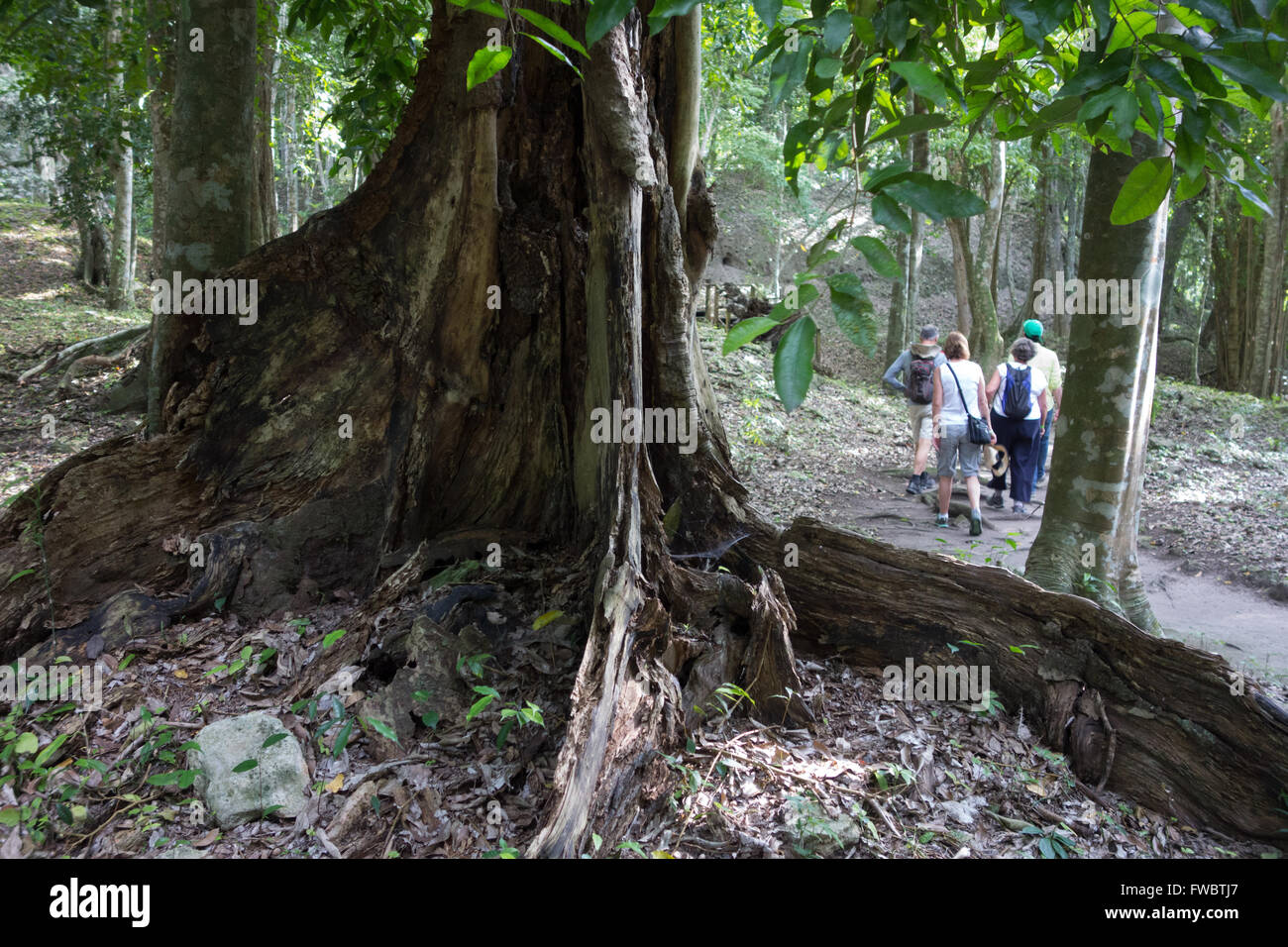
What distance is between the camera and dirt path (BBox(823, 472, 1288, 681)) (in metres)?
5.36

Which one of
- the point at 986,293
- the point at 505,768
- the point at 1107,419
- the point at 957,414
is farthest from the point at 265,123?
the point at 986,293

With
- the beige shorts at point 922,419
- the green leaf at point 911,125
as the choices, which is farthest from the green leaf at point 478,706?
the beige shorts at point 922,419

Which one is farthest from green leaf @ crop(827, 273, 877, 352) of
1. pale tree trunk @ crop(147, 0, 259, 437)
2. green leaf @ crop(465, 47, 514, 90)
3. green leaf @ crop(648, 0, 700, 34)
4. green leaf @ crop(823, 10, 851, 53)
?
pale tree trunk @ crop(147, 0, 259, 437)

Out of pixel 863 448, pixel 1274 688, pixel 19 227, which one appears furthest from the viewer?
pixel 19 227

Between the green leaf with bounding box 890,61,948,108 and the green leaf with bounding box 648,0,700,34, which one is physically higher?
the green leaf with bounding box 648,0,700,34

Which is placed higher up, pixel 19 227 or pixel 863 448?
pixel 19 227

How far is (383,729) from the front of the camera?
3084 millimetres

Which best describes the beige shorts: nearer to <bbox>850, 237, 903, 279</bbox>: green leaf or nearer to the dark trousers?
the dark trousers

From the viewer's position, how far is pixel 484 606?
372 centimetres

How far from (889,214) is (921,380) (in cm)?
765

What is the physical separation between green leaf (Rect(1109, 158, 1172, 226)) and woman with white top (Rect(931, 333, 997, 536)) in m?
Answer: 5.96

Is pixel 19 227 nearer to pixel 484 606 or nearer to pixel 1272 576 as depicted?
pixel 484 606

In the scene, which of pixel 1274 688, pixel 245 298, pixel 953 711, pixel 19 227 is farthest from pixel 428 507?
pixel 19 227

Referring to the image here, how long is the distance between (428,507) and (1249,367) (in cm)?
1909
